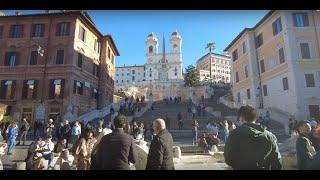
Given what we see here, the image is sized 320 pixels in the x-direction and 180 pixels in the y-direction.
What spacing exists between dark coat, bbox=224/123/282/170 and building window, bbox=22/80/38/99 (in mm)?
22411

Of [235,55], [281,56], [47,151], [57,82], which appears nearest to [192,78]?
[235,55]

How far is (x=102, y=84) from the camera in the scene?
29641 millimetres

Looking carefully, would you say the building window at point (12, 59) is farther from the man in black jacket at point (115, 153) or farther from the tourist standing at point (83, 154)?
the man in black jacket at point (115, 153)

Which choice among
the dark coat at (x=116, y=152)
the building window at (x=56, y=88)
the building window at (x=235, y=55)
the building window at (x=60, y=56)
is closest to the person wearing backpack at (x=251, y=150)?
the dark coat at (x=116, y=152)

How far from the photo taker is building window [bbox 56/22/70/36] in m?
24.2

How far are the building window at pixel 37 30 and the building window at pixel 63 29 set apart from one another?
4.32ft

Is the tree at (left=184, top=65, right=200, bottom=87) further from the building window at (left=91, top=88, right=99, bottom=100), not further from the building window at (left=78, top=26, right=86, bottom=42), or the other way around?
the building window at (left=78, top=26, right=86, bottom=42)

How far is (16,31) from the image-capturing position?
2358 centimetres

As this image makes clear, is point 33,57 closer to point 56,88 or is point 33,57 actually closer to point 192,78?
point 56,88

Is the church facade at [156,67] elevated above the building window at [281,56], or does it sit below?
above

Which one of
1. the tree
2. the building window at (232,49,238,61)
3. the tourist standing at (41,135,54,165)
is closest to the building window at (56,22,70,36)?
the tourist standing at (41,135,54,165)

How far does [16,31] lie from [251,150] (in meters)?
24.8

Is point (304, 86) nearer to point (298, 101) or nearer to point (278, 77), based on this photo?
point (298, 101)

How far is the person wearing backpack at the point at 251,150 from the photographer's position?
319 centimetres
